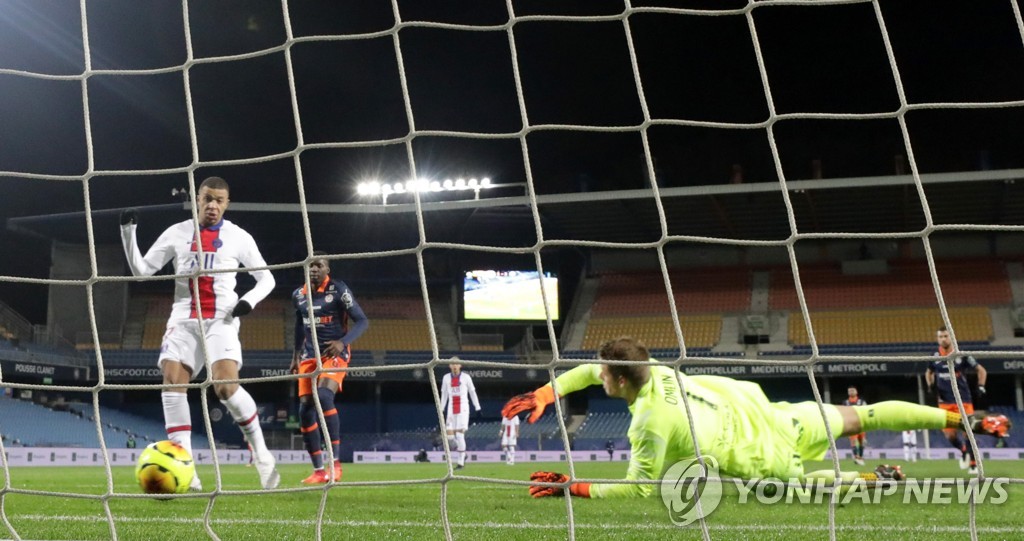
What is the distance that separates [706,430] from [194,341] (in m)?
3.03

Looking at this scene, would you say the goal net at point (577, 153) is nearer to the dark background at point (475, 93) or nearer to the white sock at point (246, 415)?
the dark background at point (475, 93)

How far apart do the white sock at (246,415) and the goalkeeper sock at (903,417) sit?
129 inches

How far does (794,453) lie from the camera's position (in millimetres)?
4016

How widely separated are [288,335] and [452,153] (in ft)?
20.7

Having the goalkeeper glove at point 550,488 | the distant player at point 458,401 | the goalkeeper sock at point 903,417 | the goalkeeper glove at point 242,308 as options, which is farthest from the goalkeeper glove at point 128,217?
the distant player at point 458,401

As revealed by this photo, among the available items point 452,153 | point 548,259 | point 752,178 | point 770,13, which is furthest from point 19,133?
point 752,178

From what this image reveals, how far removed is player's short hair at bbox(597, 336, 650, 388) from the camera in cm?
379

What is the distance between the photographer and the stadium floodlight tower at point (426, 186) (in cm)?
2075

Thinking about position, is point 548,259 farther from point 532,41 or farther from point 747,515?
point 747,515

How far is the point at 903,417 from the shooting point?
3.89 metres

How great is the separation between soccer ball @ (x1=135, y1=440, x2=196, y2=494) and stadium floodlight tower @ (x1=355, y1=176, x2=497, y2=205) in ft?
53.2

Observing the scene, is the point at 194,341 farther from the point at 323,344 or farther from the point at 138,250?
the point at 323,344

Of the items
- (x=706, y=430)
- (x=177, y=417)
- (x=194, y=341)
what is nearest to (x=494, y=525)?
(x=706, y=430)

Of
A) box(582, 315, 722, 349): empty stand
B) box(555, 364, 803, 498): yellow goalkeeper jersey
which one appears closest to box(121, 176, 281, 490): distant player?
box(555, 364, 803, 498): yellow goalkeeper jersey
